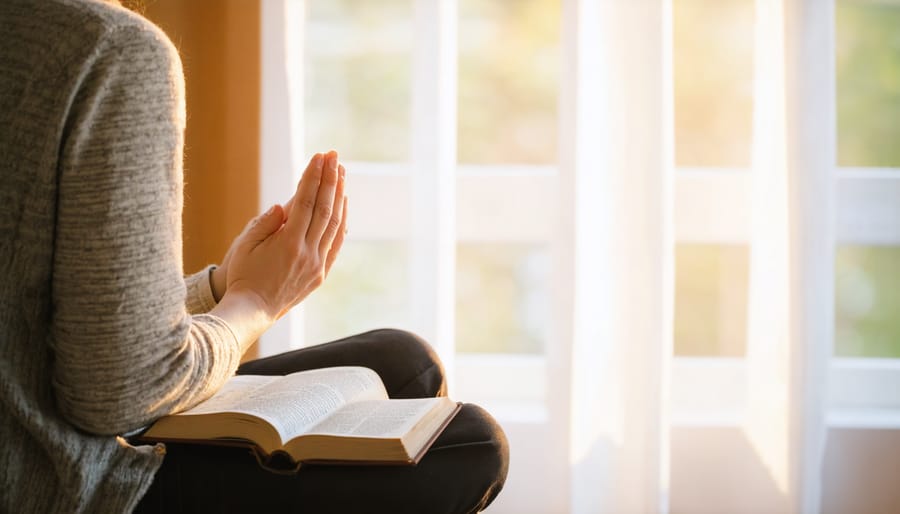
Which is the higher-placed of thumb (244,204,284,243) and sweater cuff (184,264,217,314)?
thumb (244,204,284,243)

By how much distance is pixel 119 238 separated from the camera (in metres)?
0.72

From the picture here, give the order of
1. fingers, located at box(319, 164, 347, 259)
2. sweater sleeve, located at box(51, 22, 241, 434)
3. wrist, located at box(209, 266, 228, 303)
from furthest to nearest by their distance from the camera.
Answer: wrist, located at box(209, 266, 228, 303) → fingers, located at box(319, 164, 347, 259) → sweater sleeve, located at box(51, 22, 241, 434)

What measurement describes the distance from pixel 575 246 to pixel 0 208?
145 cm

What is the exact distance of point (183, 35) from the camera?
2.11 m

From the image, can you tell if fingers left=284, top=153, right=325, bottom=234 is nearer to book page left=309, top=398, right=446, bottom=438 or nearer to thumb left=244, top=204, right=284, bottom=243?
thumb left=244, top=204, right=284, bottom=243

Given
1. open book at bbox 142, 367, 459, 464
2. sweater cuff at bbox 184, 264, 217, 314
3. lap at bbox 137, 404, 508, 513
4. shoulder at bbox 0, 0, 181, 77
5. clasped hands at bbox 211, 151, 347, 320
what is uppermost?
shoulder at bbox 0, 0, 181, 77

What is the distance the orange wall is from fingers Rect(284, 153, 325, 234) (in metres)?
1.06

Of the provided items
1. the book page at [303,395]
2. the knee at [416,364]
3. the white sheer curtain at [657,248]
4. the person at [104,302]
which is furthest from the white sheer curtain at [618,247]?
the person at [104,302]

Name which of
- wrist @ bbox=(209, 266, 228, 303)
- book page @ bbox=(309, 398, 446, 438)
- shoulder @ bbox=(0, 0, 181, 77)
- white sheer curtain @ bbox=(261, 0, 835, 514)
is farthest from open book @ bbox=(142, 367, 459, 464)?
white sheer curtain @ bbox=(261, 0, 835, 514)

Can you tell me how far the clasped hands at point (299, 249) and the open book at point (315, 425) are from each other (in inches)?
4.5

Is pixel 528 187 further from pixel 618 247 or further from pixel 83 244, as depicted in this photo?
pixel 83 244

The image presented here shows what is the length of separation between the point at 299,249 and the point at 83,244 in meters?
0.33

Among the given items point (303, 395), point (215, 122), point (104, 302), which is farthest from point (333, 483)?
point (215, 122)

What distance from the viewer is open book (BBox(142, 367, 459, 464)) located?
831mm
